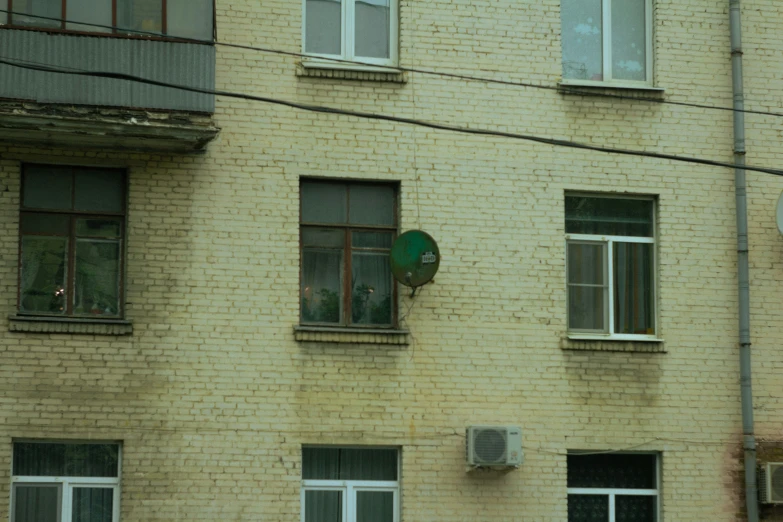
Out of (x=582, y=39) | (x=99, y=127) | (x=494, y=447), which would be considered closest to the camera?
(x=99, y=127)

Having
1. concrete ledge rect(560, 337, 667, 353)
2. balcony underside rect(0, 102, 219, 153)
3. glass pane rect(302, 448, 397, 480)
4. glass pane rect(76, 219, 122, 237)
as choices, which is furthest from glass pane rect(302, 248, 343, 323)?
concrete ledge rect(560, 337, 667, 353)

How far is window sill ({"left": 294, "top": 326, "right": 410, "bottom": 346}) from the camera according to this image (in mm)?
13797

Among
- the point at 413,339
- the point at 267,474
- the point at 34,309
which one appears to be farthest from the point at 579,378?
the point at 34,309

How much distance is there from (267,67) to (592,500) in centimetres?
577

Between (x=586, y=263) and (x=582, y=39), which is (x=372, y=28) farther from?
(x=586, y=263)

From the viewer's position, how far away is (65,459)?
1338 cm

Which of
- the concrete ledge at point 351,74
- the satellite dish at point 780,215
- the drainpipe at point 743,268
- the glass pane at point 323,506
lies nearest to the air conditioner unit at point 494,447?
the glass pane at point 323,506

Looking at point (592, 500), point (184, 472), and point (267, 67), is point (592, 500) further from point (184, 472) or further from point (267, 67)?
point (267, 67)

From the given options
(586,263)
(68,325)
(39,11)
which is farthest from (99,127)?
(586,263)

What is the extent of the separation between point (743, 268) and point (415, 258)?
371 cm

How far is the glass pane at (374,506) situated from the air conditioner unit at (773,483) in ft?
12.9

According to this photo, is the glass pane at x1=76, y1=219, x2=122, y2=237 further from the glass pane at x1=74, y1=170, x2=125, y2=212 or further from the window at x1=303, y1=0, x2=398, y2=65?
the window at x1=303, y1=0, x2=398, y2=65

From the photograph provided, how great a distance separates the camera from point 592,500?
14438mm

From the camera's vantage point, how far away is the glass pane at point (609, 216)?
14797 millimetres
